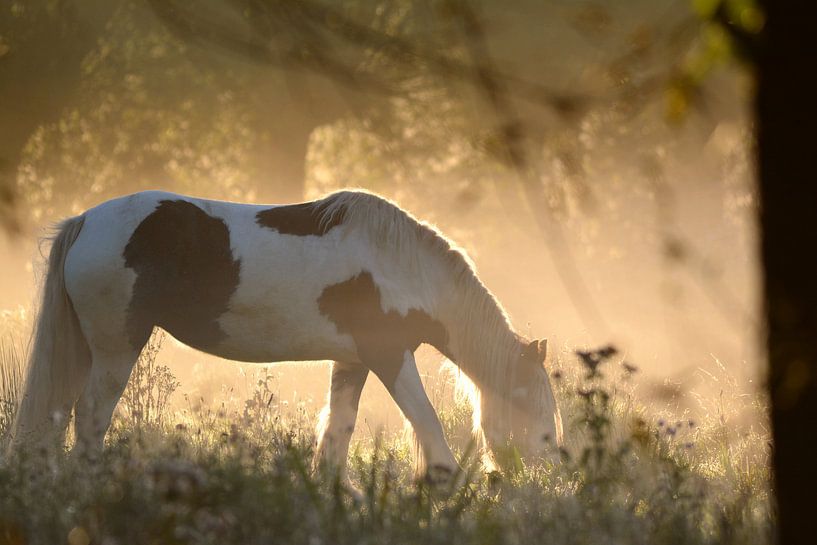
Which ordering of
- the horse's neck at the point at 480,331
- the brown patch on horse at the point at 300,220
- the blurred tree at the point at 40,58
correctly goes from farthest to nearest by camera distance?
the blurred tree at the point at 40,58 < the horse's neck at the point at 480,331 < the brown patch on horse at the point at 300,220

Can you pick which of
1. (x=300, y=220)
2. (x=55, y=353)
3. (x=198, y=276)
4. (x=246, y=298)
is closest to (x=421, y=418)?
(x=246, y=298)

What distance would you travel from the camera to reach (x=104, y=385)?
5.91 meters

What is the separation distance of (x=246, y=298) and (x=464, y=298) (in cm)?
144

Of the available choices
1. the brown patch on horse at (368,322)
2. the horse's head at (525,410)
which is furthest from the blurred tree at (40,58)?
the horse's head at (525,410)

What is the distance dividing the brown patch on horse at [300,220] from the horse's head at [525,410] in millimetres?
1522

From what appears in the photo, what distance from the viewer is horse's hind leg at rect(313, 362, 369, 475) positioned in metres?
6.40

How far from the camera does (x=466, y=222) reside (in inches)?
834

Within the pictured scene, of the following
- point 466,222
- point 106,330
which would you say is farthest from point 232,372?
point 466,222

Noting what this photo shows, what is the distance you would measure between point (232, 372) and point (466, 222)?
937 cm

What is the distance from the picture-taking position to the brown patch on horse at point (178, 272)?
6.00 metres

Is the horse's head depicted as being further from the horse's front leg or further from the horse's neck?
the horse's front leg

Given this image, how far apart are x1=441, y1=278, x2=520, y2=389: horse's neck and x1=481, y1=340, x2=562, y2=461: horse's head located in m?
0.09

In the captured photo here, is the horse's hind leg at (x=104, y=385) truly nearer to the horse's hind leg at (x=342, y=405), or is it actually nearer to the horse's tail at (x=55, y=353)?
the horse's tail at (x=55, y=353)

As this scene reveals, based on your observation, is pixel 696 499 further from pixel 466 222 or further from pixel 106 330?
pixel 466 222
